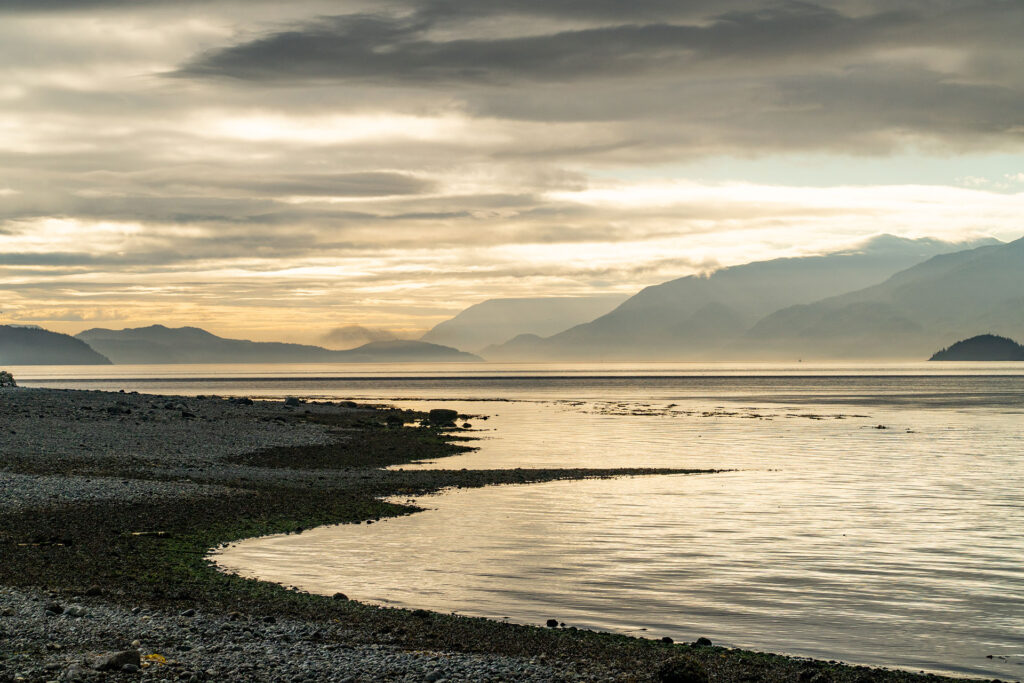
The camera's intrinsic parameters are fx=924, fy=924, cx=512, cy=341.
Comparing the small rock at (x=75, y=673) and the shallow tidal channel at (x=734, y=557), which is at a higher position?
→ the small rock at (x=75, y=673)

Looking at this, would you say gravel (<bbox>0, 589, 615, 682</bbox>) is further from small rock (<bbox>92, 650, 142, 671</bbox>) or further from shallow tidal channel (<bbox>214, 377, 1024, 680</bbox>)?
shallow tidal channel (<bbox>214, 377, 1024, 680</bbox>)

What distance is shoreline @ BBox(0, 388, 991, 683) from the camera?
46.8 feet

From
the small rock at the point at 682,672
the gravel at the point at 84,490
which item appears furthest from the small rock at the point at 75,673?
the gravel at the point at 84,490

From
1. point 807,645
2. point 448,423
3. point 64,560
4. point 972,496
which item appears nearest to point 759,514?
point 972,496

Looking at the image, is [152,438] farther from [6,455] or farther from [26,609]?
[26,609]

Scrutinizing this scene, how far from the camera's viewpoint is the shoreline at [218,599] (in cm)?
1426

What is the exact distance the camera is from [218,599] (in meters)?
18.5

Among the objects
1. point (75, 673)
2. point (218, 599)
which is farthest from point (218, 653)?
point (218, 599)

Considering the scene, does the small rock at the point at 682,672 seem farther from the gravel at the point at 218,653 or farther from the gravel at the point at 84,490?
the gravel at the point at 84,490

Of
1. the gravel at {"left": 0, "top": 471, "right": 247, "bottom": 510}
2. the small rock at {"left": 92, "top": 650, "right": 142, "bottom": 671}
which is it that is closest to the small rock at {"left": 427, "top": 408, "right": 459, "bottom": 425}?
the gravel at {"left": 0, "top": 471, "right": 247, "bottom": 510}

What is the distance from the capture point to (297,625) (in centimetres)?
1667

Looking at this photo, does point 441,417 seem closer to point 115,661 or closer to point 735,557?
point 735,557

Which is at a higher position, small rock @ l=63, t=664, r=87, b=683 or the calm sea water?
small rock @ l=63, t=664, r=87, b=683

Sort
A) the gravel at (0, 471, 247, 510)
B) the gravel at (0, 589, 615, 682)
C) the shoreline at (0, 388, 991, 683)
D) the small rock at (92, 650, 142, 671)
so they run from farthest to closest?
the gravel at (0, 471, 247, 510) < the shoreline at (0, 388, 991, 683) < the gravel at (0, 589, 615, 682) < the small rock at (92, 650, 142, 671)
